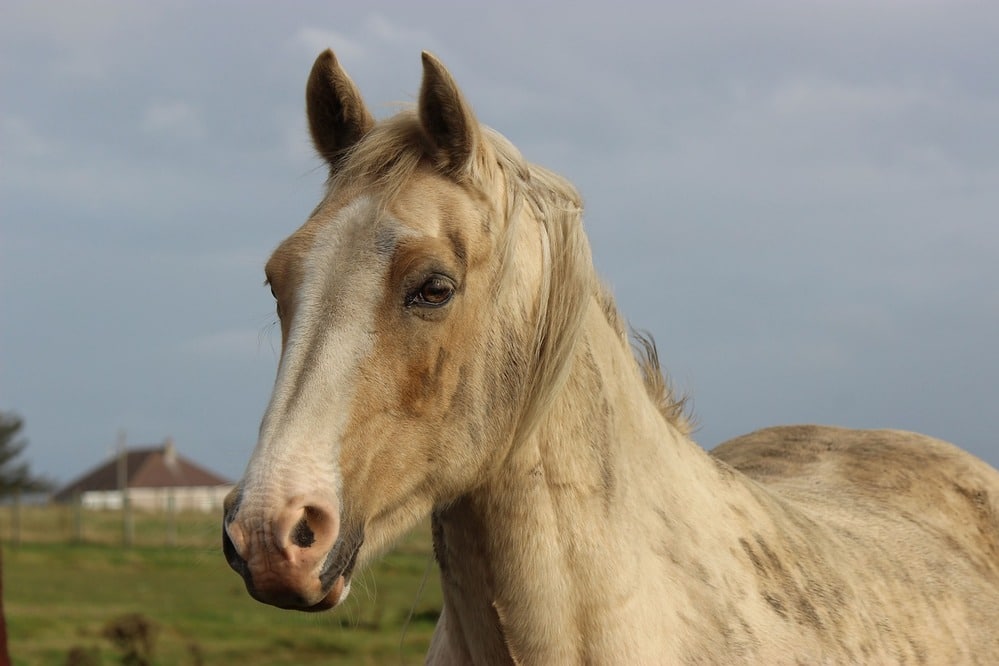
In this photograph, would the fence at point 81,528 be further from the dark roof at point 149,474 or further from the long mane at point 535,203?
the dark roof at point 149,474

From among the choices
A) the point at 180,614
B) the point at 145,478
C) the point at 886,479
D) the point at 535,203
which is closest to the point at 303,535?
the point at 535,203

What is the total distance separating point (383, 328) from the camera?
8.09 feet

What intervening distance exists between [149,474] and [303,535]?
6627 cm

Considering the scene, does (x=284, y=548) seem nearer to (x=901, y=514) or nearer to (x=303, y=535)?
(x=303, y=535)

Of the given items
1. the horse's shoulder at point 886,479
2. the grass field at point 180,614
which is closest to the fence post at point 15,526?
the grass field at point 180,614

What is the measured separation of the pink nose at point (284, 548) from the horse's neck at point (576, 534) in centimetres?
53

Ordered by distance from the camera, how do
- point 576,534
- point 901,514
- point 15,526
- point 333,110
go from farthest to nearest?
point 15,526 < point 901,514 < point 333,110 < point 576,534

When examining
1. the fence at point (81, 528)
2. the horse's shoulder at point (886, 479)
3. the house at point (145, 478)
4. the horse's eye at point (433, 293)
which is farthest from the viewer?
the house at point (145, 478)

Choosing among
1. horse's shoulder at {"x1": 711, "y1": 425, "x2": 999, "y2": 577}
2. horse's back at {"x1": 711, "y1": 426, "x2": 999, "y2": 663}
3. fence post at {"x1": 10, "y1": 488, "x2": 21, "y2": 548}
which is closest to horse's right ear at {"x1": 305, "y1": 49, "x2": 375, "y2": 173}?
horse's back at {"x1": 711, "y1": 426, "x2": 999, "y2": 663}

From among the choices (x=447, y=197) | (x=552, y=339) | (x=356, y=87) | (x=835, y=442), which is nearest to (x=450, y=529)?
(x=552, y=339)

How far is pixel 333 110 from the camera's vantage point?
307cm

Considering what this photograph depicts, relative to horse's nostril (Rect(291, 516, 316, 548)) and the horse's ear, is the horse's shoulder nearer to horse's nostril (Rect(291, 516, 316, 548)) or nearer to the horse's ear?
→ the horse's ear

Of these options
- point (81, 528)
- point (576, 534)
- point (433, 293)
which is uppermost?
point (433, 293)

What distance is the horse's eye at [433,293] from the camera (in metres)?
2.51
